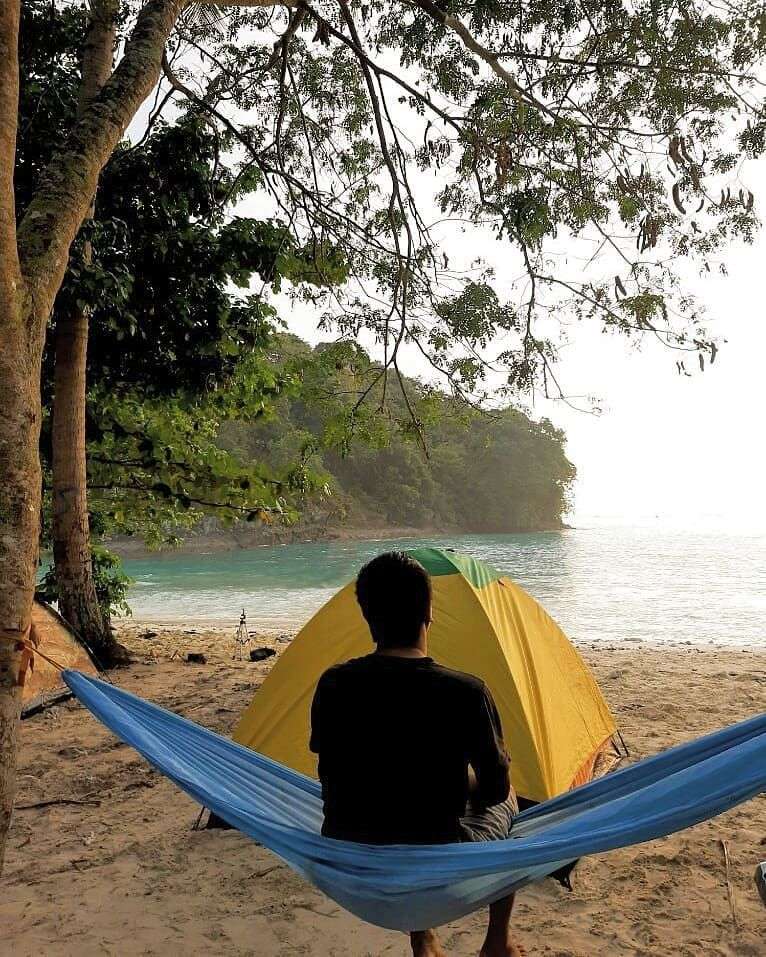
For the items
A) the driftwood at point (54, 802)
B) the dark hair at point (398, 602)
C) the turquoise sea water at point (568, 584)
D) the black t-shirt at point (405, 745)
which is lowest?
the turquoise sea water at point (568, 584)

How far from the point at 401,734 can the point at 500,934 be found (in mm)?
623

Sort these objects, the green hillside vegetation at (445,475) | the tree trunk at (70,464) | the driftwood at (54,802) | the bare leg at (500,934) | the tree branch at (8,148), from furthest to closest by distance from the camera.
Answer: the green hillside vegetation at (445,475)
the tree trunk at (70,464)
the driftwood at (54,802)
the tree branch at (8,148)
the bare leg at (500,934)

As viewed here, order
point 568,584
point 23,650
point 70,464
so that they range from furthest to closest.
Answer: point 568,584, point 70,464, point 23,650

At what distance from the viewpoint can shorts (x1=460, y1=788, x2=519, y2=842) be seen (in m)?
1.43

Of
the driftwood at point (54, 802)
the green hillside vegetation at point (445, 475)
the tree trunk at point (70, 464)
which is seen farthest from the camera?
the green hillside vegetation at point (445, 475)

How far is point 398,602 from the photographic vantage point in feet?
4.48

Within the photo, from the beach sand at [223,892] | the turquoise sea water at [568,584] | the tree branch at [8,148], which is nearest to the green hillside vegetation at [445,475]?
the turquoise sea water at [568,584]

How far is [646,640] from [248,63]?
308 inches

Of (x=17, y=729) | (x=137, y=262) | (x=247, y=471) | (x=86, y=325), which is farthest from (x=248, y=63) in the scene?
(x=17, y=729)

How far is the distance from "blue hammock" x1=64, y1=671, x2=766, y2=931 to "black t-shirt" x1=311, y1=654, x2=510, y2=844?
0.20 ft

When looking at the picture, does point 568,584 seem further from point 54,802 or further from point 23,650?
point 23,650

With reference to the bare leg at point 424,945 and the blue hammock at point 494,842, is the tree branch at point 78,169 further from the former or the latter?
the bare leg at point 424,945

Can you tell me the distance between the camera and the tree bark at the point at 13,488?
5.13ft

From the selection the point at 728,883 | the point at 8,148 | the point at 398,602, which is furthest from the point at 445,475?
the point at 398,602
